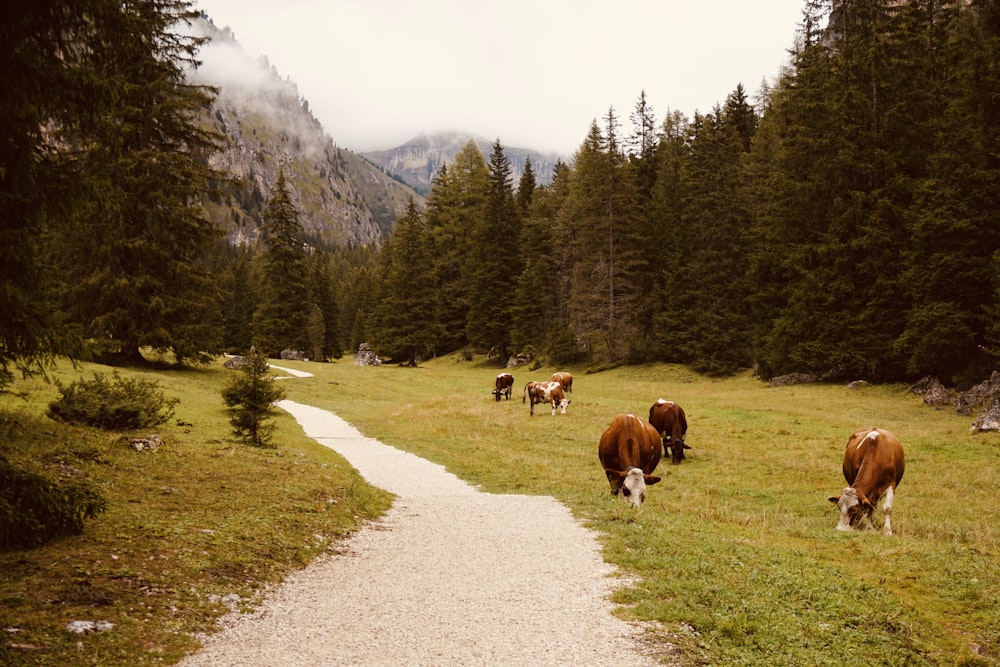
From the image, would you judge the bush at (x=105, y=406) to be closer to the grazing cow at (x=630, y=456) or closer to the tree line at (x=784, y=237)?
the grazing cow at (x=630, y=456)

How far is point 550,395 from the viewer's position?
1209 inches

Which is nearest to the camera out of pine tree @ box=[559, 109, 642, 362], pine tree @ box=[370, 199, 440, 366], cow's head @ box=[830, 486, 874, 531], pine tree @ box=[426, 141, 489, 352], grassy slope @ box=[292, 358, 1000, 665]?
grassy slope @ box=[292, 358, 1000, 665]

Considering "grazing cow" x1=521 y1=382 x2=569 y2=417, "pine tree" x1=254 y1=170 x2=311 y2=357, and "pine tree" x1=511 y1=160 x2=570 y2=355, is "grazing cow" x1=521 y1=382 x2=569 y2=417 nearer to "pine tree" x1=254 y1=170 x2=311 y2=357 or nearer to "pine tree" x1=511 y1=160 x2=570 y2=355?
"pine tree" x1=511 y1=160 x2=570 y2=355

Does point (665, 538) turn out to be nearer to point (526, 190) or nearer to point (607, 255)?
point (607, 255)

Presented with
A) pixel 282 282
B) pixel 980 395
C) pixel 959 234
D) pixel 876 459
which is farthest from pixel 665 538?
pixel 282 282

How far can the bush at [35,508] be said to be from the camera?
6368 millimetres

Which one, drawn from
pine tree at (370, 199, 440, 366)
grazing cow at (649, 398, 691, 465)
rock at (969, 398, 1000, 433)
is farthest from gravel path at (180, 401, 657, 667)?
pine tree at (370, 199, 440, 366)

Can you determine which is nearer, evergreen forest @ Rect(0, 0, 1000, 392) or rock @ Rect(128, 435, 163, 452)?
evergreen forest @ Rect(0, 0, 1000, 392)

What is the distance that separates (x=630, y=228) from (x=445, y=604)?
2152 inches

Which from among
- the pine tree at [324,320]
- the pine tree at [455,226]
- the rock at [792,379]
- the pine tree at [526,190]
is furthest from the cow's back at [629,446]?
the pine tree at [324,320]

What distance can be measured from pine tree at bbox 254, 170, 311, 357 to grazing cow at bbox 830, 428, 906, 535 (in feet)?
182

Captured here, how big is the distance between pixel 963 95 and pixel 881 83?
7140mm

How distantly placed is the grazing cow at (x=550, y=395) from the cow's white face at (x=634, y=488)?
16652 mm

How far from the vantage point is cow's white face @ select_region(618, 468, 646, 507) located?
1306 cm
